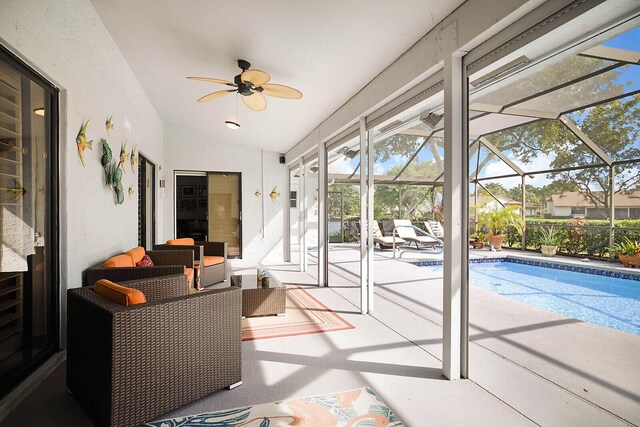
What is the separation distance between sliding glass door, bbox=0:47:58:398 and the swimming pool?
5423mm

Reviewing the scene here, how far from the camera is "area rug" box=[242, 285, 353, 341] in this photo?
3277 millimetres

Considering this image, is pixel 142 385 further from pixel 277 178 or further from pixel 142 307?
pixel 277 178

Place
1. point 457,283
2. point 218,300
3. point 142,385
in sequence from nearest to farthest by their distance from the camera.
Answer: point 142,385 → point 218,300 → point 457,283

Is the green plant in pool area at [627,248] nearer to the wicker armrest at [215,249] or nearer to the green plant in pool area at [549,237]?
the green plant in pool area at [549,237]

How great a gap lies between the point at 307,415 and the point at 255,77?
107 inches

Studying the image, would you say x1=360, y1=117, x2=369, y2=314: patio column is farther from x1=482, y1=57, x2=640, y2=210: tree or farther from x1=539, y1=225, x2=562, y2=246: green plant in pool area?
x1=539, y1=225, x2=562, y2=246: green plant in pool area

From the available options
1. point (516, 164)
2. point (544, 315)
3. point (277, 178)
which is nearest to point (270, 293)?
point (544, 315)

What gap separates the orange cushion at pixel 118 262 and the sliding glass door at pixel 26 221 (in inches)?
19.8

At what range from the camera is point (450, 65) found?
2.43 metres

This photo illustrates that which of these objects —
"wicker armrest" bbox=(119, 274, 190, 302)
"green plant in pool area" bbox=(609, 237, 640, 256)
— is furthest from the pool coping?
"wicker armrest" bbox=(119, 274, 190, 302)

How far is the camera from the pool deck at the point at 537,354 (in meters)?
2.04

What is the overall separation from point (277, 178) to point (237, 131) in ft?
5.51

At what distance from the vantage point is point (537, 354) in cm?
280

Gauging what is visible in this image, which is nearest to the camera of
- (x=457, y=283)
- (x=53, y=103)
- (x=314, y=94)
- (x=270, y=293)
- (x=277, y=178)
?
(x=457, y=283)
